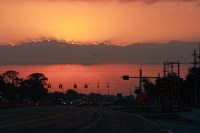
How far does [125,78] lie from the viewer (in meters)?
102

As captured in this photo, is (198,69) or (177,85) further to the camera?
(198,69)

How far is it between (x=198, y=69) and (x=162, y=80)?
3024cm

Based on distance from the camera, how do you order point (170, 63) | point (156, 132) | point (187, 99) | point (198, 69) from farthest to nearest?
point (187, 99), point (170, 63), point (198, 69), point (156, 132)

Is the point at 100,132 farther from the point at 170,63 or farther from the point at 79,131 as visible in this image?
the point at 170,63

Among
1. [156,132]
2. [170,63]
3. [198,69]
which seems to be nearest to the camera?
[156,132]

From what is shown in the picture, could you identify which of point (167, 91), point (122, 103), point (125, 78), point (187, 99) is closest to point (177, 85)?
point (167, 91)

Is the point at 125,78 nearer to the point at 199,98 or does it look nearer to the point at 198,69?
the point at 198,69

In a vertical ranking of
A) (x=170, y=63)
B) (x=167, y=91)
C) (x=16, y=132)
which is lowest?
(x=16, y=132)

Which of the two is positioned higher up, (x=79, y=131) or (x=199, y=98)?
(x=199, y=98)

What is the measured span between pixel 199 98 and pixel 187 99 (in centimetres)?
1530

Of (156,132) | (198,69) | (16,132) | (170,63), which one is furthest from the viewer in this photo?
(170,63)

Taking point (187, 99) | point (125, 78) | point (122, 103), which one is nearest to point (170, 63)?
point (187, 99)

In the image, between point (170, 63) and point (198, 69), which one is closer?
point (198, 69)

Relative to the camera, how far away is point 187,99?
501ft
